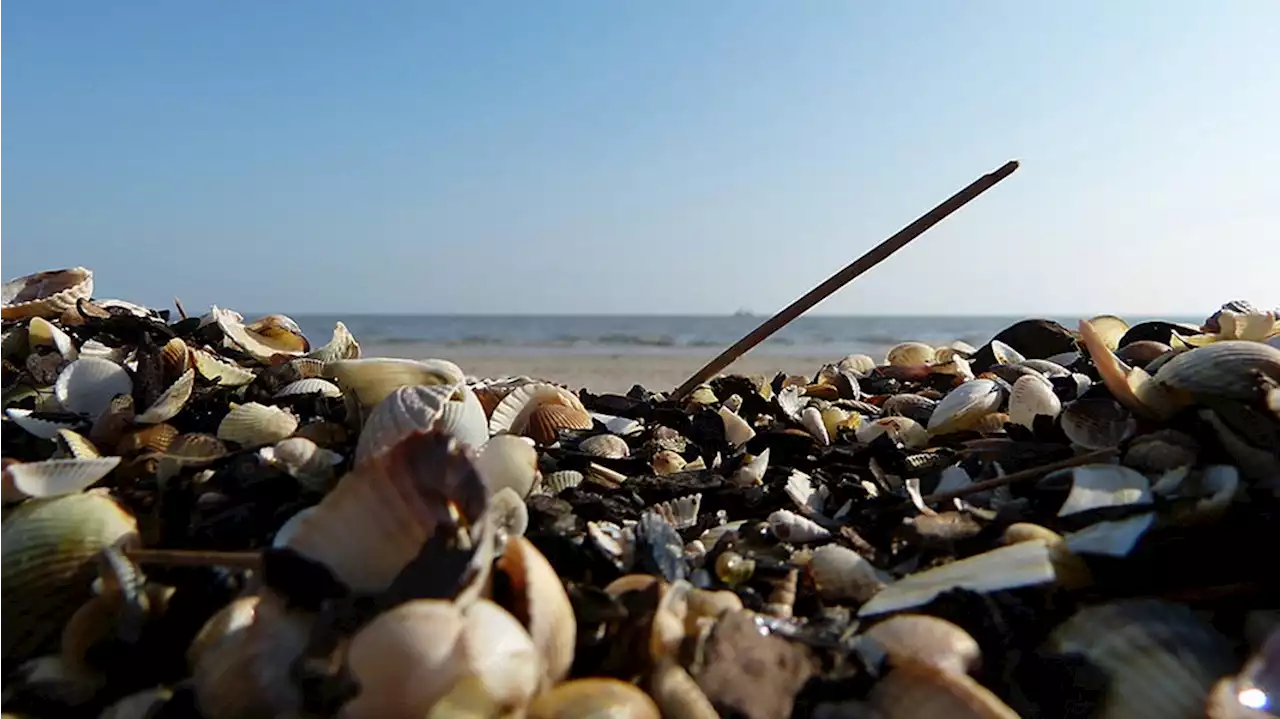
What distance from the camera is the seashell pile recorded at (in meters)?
1.22

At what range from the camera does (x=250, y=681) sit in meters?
1.25

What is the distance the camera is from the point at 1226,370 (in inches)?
68.3

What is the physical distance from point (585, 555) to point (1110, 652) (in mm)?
811

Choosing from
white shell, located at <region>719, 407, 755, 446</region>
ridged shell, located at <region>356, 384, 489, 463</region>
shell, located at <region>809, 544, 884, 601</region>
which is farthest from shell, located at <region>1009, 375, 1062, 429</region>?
ridged shell, located at <region>356, 384, 489, 463</region>

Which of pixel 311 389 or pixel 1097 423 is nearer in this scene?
pixel 1097 423

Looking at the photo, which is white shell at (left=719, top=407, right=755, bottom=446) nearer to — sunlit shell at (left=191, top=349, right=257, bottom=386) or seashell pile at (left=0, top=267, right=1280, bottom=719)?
seashell pile at (left=0, top=267, right=1280, bottom=719)

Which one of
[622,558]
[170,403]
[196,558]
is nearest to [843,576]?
[622,558]

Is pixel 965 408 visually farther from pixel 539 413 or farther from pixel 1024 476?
pixel 539 413

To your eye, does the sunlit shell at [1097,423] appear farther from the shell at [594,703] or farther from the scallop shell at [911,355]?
the scallop shell at [911,355]

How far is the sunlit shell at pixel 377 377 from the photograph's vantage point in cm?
211

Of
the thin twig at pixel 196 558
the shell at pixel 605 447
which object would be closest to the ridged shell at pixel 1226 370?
the shell at pixel 605 447

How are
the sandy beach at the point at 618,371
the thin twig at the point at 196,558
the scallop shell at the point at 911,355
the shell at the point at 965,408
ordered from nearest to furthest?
the thin twig at the point at 196,558, the shell at the point at 965,408, the scallop shell at the point at 911,355, the sandy beach at the point at 618,371

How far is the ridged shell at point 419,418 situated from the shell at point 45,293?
Result: 1.75 meters

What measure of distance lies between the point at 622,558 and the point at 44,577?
98cm
